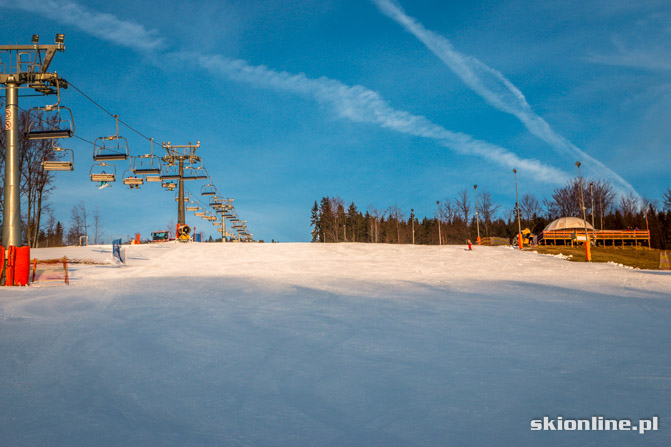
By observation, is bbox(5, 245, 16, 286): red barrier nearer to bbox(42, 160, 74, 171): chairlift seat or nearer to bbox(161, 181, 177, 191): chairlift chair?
bbox(42, 160, 74, 171): chairlift seat

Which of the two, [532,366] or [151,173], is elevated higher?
[151,173]

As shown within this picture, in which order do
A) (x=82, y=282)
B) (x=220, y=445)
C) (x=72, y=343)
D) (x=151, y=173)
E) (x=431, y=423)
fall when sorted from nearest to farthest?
(x=220, y=445) → (x=431, y=423) → (x=72, y=343) → (x=82, y=282) → (x=151, y=173)

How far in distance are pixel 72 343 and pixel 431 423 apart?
207 inches

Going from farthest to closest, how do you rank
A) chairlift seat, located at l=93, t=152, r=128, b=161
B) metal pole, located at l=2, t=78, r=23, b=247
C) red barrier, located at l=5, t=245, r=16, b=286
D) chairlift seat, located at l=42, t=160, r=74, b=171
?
chairlift seat, located at l=93, t=152, r=128, b=161, chairlift seat, located at l=42, t=160, r=74, b=171, metal pole, located at l=2, t=78, r=23, b=247, red barrier, located at l=5, t=245, r=16, b=286

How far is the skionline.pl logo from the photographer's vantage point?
3.98 m

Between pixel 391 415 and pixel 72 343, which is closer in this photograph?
pixel 391 415

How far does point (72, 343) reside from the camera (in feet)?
21.3

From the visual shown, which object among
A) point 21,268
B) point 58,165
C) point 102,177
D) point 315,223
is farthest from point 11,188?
point 315,223

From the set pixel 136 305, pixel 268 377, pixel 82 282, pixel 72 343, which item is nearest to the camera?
pixel 268 377

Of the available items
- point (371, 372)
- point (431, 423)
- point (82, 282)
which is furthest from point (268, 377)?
point (82, 282)

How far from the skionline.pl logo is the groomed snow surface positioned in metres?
0.08

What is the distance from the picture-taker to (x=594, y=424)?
13.4ft

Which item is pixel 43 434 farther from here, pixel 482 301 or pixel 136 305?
pixel 482 301

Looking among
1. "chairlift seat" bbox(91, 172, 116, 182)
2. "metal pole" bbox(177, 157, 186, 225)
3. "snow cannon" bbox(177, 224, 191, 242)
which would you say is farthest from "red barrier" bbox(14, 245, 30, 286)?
"metal pole" bbox(177, 157, 186, 225)
